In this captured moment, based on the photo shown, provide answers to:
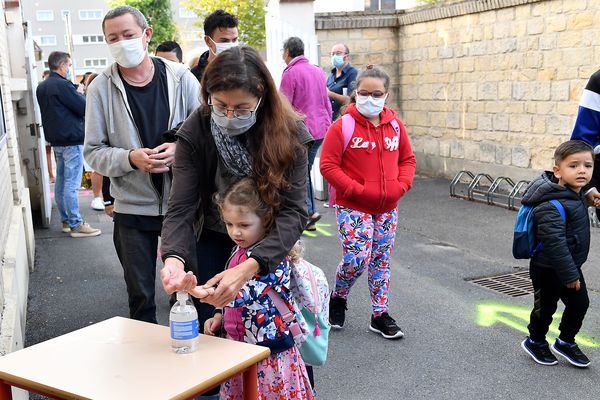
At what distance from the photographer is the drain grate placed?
211 inches

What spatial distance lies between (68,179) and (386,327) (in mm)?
4780

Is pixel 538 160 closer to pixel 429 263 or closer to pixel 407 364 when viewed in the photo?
pixel 429 263

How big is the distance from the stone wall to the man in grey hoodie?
238 inches

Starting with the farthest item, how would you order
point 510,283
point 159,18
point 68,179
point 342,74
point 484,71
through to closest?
1. point 159,18
2. point 484,71
3. point 342,74
4. point 68,179
5. point 510,283

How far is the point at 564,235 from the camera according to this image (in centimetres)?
368

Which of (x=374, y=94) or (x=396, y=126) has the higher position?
(x=374, y=94)

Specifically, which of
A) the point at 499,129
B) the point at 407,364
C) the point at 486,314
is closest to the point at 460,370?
the point at 407,364

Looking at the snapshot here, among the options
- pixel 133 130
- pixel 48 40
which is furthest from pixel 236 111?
pixel 48 40

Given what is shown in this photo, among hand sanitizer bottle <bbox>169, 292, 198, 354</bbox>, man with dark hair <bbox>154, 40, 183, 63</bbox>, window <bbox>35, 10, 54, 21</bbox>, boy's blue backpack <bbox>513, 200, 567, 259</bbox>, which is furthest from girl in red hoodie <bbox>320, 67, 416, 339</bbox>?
window <bbox>35, 10, 54, 21</bbox>

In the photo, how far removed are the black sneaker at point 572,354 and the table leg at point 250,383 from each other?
2438 millimetres

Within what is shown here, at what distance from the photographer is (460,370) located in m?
3.98

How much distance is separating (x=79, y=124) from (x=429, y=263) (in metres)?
4.40

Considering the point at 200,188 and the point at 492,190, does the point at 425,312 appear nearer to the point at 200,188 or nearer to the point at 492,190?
the point at 200,188

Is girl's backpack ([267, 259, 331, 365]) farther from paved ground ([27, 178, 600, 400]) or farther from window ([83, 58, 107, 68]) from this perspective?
window ([83, 58, 107, 68])
